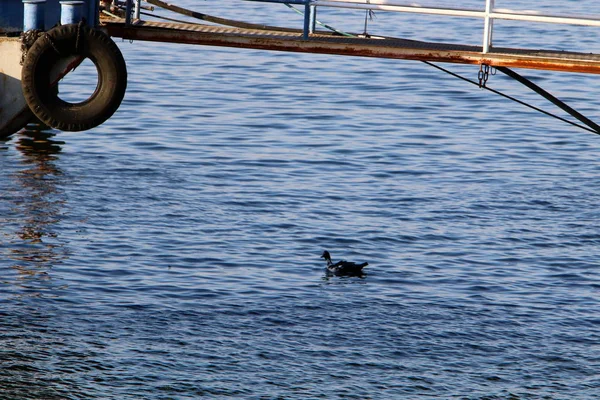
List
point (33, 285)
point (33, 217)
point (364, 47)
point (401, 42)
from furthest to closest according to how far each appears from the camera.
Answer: point (33, 217), point (33, 285), point (401, 42), point (364, 47)

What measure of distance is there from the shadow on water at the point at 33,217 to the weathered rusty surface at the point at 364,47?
13.4ft

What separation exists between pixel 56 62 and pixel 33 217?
4.87m

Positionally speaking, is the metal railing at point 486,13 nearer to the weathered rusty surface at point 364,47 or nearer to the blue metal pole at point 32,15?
the weathered rusty surface at point 364,47

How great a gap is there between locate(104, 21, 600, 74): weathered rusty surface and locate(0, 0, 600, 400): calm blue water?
3903mm

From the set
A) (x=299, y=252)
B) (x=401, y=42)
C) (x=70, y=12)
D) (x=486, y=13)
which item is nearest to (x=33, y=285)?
(x=70, y=12)

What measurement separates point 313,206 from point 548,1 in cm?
2968

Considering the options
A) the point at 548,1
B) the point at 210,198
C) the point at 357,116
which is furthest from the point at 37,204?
the point at 548,1

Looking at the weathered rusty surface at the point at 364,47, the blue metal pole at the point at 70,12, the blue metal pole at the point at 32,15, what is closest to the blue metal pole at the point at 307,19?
the weathered rusty surface at the point at 364,47

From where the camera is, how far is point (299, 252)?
19.5 m

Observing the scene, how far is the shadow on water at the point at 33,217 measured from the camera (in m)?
17.7

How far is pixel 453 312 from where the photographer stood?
55.5ft

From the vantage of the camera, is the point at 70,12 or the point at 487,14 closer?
the point at 487,14

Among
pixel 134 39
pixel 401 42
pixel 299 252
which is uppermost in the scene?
pixel 401 42

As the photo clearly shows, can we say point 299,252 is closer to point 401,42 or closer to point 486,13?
point 401,42
